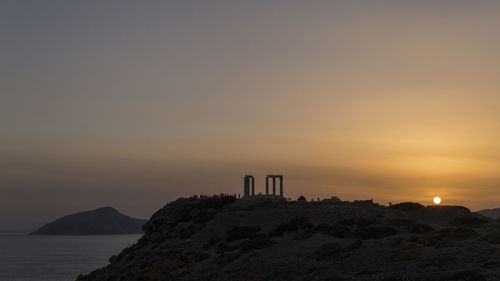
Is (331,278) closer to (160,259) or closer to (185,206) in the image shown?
(160,259)

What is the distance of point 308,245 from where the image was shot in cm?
3803

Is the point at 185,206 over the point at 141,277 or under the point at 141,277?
over

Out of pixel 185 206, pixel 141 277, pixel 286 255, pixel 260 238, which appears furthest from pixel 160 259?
pixel 185 206

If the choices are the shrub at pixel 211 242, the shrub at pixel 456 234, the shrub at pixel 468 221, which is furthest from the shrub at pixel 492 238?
the shrub at pixel 211 242

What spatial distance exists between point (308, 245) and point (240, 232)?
12.7 meters

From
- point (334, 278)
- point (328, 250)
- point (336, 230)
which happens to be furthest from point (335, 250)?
point (336, 230)

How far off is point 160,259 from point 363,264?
22.9 m

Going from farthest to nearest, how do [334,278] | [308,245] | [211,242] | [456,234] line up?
[211,242] → [308,245] → [456,234] → [334,278]

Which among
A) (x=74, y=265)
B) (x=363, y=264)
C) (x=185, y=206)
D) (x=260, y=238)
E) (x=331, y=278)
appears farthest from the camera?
(x=74, y=265)

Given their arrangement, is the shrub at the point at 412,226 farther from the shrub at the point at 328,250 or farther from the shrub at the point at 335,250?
the shrub at the point at 328,250

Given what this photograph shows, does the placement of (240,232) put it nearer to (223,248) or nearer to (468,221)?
(223,248)

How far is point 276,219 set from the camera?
53.9 m

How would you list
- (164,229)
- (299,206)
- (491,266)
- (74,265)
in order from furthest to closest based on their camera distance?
(74,265) → (164,229) → (299,206) → (491,266)

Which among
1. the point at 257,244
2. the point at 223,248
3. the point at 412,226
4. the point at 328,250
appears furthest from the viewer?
the point at 223,248
